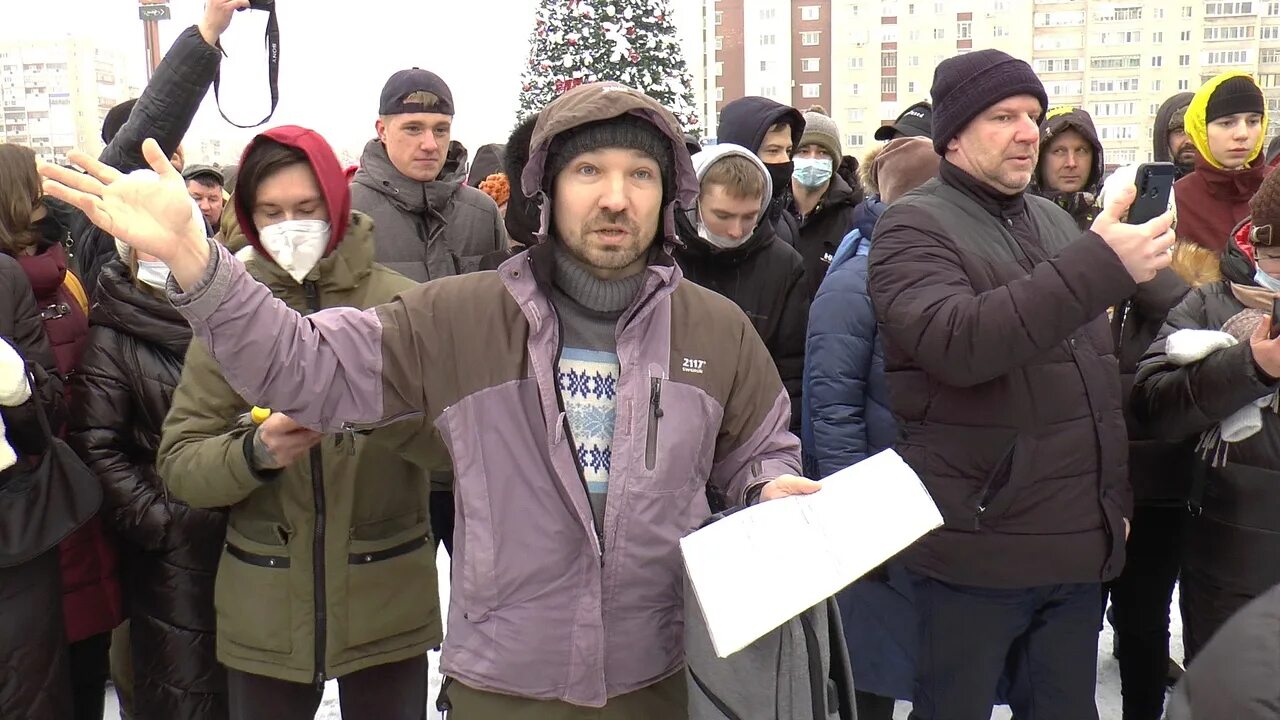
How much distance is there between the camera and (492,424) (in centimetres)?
184

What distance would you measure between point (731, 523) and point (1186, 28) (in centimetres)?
6123

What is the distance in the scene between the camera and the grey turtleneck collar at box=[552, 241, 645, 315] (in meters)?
1.93

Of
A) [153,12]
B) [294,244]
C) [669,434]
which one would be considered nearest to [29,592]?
[294,244]

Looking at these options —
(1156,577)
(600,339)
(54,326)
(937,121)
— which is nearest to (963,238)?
(937,121)

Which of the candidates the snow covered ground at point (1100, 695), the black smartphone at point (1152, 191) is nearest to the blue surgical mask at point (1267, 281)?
the black smartphone at point (1152, 191)

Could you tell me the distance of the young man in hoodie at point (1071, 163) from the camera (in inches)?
173

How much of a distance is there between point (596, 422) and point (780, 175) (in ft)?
9.97

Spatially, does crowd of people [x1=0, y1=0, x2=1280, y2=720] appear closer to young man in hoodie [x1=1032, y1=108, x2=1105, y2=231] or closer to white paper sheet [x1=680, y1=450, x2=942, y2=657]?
white paper sheet [x1=680, y1=450, x2=942, y2=657]

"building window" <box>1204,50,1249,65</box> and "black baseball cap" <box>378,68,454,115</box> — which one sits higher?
"building window" <box>1204,50,1249,65</box>

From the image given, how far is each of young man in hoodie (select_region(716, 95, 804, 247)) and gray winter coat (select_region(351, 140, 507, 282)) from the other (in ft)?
4.36

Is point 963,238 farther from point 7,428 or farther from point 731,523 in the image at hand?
point 7,428

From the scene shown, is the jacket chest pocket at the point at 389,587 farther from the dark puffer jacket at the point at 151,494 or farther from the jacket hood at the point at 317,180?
the jacket hood at the point at 317,180

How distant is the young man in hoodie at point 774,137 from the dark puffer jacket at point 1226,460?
1.98 m

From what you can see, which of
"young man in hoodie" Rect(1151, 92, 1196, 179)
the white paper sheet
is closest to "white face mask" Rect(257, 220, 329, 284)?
the white paper sheet
